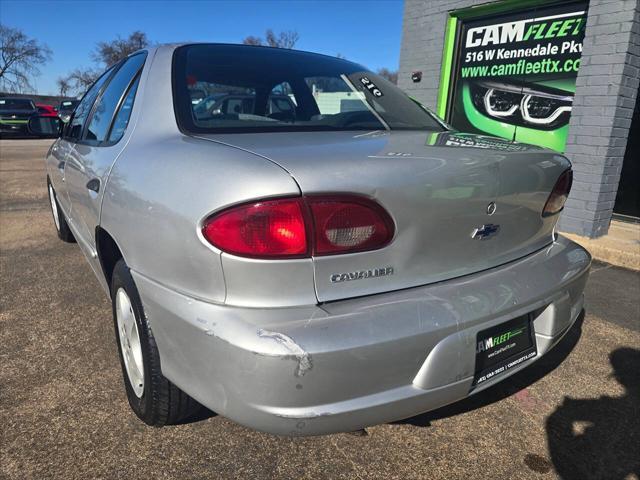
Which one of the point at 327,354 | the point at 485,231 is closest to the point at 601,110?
the point at 485,231

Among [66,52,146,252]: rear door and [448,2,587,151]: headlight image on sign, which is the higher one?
[448,2,587,151]: headlight image on sign

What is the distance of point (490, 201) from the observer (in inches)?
65.9

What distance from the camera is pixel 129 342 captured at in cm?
203

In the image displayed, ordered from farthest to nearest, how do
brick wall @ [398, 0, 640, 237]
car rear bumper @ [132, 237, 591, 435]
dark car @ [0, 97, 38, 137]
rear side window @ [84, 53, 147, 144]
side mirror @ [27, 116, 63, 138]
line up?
dark car @ [0, 97, 38, 137], brick wall @ [398, 0, 640, 237], side mirror @ [27, 116, 63, 138], rear side window @ [84, 53, 147, 144], car rear bumper @ [132, 237, 591, 435]

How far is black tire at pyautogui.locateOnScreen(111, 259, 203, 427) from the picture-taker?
1.71 metres

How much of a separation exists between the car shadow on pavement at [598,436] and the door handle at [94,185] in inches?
87.7

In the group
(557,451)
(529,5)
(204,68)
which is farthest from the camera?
(529,5)

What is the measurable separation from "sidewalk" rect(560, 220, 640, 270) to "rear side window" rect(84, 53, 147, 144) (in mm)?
4392

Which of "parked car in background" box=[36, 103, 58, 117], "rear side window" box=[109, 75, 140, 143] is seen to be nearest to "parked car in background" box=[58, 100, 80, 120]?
"parked car in background" box=[36, 103, 58, 117]

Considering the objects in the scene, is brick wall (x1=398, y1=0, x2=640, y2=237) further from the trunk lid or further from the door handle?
the door handle

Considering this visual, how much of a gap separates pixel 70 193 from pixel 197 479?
2002 mm

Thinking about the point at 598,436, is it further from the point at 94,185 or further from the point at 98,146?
the point at 98,146

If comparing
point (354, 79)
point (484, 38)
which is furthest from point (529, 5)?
point (354, 79)

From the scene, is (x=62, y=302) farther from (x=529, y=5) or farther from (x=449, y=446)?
(x=529, y=5)
